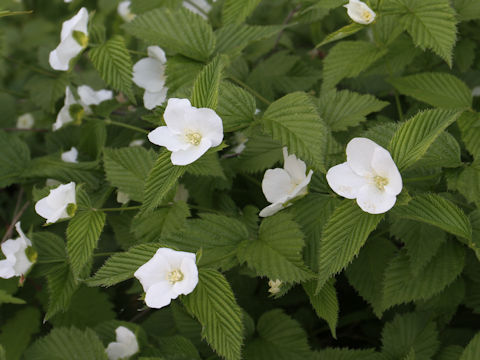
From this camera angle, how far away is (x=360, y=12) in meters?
1.22

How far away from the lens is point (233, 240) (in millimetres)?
1238

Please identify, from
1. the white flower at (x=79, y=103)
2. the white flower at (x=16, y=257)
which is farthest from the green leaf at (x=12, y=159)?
the white flower at (x=16, y=257)

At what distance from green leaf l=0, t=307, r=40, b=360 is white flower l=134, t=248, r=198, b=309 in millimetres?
840

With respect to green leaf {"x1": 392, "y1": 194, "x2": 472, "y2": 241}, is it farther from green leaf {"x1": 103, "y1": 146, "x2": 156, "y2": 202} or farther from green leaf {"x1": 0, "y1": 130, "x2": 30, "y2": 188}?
green leaf {"x1": 0, "y1": 130, "x2": 30, "y2": 188}

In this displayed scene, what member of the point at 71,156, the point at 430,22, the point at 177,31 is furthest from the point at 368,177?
the point at 71,156

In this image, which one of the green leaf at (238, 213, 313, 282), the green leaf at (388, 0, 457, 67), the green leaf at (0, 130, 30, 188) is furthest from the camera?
the green leaf at (0, 130, 30, 188)

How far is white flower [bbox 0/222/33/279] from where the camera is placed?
1379 millimetres

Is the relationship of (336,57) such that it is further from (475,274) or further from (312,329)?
(312,329)

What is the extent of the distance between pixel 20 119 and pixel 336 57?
137 cm

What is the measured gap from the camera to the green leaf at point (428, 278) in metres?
1.26

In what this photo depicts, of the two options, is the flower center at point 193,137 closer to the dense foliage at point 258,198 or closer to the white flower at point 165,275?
the dense foliage at point 258,198

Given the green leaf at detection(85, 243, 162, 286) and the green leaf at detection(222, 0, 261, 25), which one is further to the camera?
the green leaf at detection(222, 0, 261, 25)

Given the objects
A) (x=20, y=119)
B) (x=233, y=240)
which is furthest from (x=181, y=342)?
(x=20, y=119)

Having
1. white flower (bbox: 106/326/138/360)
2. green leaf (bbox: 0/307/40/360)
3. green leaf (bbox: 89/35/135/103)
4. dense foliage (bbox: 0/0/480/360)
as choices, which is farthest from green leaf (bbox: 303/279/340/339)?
green leaf (bbox: 0/307/40/360)
